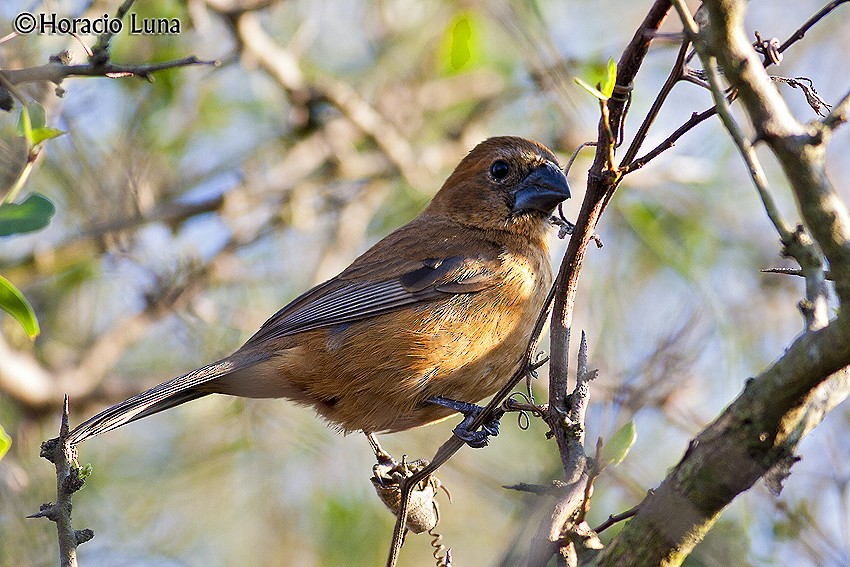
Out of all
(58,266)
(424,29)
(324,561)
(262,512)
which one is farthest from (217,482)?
(424,29)

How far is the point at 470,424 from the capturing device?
10.3ft

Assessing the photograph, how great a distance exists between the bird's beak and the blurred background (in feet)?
2.36

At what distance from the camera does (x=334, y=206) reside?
6.86m

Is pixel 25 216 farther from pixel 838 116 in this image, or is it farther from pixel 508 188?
pixel 508 188

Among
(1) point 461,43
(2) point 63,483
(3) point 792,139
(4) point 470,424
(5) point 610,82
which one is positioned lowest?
(3) point 792,139

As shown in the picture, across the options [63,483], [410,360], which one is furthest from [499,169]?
[63,483]

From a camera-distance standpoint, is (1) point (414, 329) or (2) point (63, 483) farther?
Result: (1) point (414, 329)

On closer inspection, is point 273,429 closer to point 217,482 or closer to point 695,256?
point 217,482

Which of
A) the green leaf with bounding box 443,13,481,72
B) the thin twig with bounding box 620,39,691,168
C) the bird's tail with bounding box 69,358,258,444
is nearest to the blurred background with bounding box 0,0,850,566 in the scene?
the green leaf with bounding box 443,13,481,72

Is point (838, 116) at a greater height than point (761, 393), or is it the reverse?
point (838, 116)

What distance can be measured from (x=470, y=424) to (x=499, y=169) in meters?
2.29

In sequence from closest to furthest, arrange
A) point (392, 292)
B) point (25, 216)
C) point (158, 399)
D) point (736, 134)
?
point (736, 134), point (25, 216), point (158, 399), point (392, 292)

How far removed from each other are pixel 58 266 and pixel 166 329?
0.90 meters

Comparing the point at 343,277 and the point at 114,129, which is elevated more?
the point at 114,129
